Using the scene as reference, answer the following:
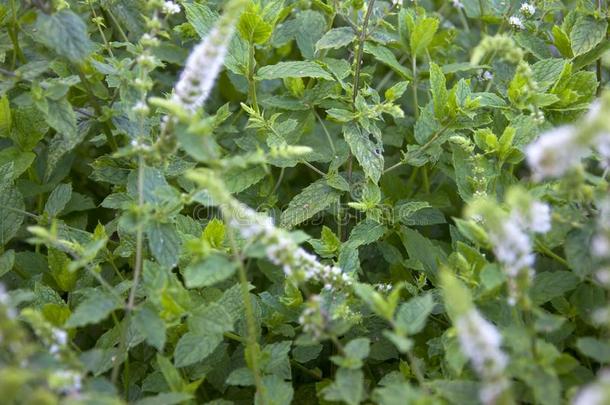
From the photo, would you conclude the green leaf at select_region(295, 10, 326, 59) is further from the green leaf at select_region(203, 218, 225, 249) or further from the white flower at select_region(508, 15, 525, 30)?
the green leaf at select_region(203, 218, 225, 249)

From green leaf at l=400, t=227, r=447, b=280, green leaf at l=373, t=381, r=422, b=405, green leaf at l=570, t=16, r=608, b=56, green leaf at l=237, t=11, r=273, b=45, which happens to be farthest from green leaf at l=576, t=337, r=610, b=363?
green leaf at l=237, t=11, r=273, b=45

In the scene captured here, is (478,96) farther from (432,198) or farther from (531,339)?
(531,339)

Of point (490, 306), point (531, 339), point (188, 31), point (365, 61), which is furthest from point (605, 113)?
point (365, 61)

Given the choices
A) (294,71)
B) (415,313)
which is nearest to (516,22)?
(294,71)

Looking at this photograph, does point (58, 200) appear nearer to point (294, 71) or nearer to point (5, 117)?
point (5, 117)

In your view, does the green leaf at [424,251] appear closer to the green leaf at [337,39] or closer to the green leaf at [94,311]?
the green leaf at [337,39]

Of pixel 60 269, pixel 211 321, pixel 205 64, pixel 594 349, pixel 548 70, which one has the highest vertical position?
pixel 205 64
